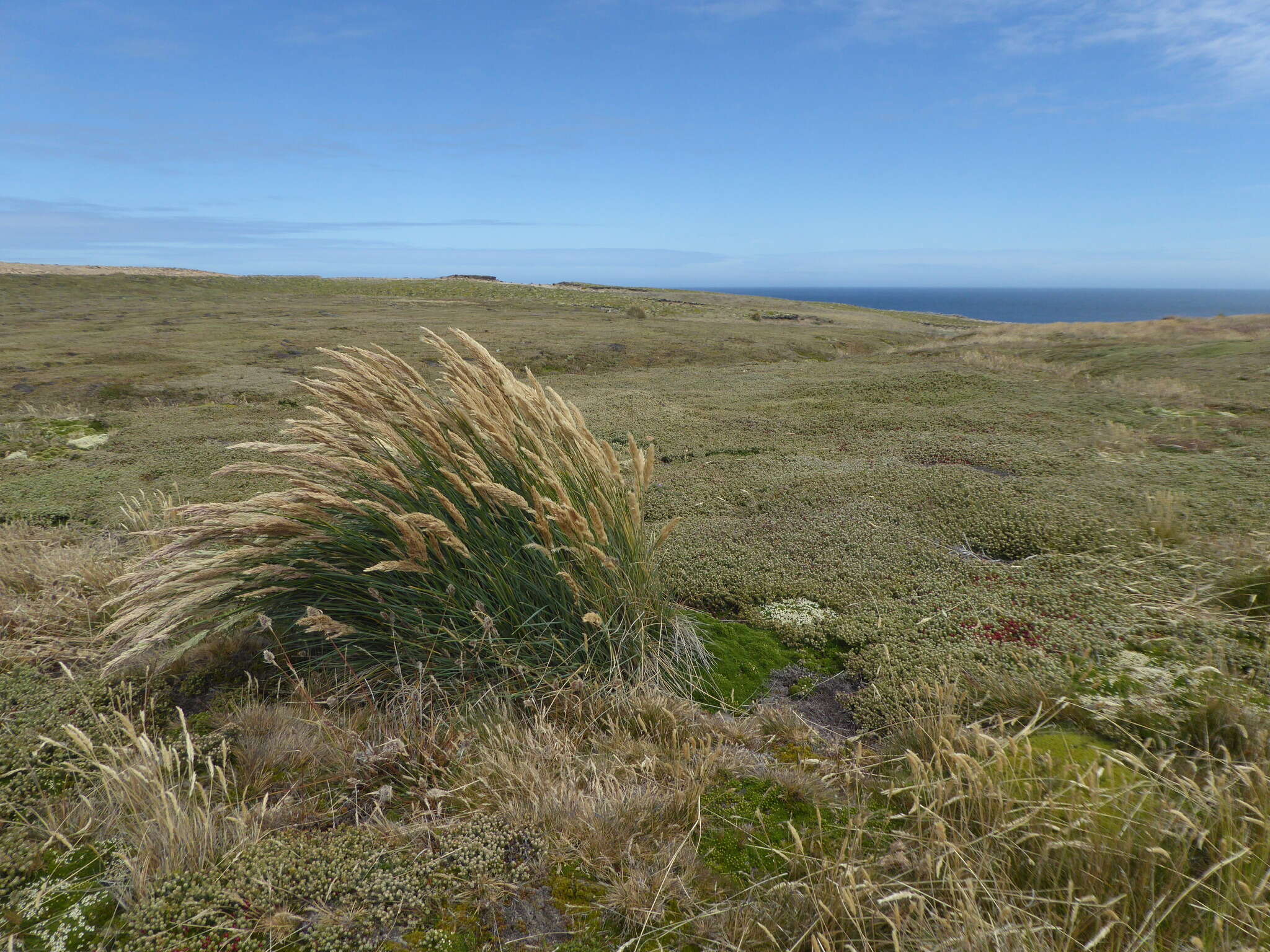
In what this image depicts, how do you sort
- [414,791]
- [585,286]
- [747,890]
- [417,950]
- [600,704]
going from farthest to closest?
[585,286] < [600,704] < [414,791] < [747,890] < [417,950]

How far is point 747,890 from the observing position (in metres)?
2.33

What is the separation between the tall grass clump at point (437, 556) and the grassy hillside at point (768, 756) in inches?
10.7

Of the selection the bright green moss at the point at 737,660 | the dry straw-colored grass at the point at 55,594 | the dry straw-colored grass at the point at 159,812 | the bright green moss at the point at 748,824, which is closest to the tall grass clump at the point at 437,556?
the bright green moss at the point at 737,660

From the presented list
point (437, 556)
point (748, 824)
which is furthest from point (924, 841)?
point (437, 556)

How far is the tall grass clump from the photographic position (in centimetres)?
359

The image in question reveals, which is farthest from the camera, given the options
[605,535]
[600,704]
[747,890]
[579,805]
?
[605,535]

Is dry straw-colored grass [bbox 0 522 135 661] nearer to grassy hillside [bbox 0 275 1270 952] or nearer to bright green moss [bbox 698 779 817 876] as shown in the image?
grassy hillside [bbox 0 275 1270 952]

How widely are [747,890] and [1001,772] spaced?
1.06 m

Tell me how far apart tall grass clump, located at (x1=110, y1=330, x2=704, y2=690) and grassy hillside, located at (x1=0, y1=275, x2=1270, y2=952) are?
272 millimetres

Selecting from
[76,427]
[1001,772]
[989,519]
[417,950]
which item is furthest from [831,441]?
[76,427]

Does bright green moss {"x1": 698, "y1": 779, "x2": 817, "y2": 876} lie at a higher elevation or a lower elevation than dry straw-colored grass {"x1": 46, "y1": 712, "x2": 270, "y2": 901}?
lower

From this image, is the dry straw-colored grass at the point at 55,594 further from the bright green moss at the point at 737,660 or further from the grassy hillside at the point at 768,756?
the bright green moss at the point at 737,660

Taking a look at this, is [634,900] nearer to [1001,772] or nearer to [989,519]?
[1001,772]

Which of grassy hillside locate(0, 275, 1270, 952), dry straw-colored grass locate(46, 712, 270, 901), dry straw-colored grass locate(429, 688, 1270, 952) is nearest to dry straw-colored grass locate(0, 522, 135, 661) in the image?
grassy hillside locate(0, 275, 1270, 952)
